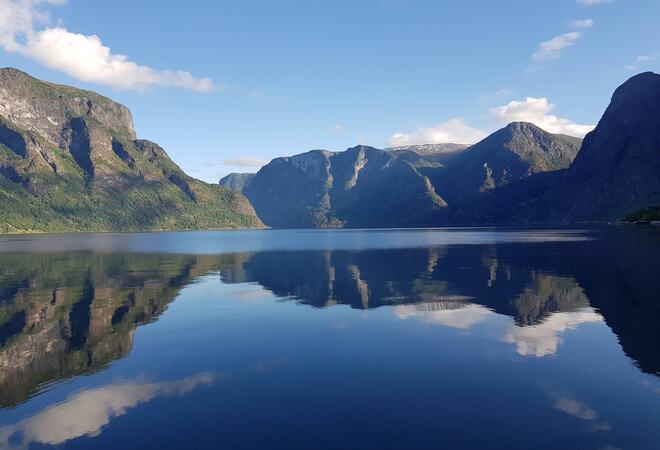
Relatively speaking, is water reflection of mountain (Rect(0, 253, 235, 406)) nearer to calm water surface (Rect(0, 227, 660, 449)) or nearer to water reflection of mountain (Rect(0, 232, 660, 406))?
water reflection of mountain (Rect(0, 232, 660, 406))

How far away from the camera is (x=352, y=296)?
54.0 metres

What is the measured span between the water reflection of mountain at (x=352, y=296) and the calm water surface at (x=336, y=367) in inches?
11.5

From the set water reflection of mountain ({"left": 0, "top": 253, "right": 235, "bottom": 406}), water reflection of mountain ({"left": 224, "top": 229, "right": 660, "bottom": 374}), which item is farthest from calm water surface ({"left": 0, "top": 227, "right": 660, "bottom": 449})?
water reflection of mountain ({"left": 224, "top": 229, "right": 660, "bottom": 374})

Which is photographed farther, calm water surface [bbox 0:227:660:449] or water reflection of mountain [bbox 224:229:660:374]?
water reflection of mountain [bbox 224:229:660:374]

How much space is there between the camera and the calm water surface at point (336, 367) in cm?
1859

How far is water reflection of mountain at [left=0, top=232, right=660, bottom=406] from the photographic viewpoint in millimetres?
30984

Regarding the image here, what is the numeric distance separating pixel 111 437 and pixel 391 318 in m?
26.5

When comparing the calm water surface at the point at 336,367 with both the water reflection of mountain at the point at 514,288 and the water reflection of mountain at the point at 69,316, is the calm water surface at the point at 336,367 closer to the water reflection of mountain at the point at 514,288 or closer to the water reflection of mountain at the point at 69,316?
the water reflection of mountain at the point at 69,316

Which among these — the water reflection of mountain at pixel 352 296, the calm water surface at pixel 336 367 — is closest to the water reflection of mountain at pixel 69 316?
the water reflection of mountain at pixel 352 296

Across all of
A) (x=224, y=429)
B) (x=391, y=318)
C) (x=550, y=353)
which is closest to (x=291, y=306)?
(x=391, y=318)

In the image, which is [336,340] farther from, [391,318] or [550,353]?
[550,353]

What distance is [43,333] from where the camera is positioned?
117 feet

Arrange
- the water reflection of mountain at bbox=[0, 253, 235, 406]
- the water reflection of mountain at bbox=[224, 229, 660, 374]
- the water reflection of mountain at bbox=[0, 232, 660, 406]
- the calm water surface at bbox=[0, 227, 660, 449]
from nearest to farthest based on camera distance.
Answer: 1. the calm water surface at bbox=[0, 227, 660, 449]
2. the water reflection of mountain at bbox=[0, 253, 235, 406]
3. the water reflection of mountain at bbox=[0, 232, 660, 406]
4. the water reflection of mountain at bbox=[224, 229, 660, 374]

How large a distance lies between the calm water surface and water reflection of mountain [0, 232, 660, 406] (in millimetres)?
293
